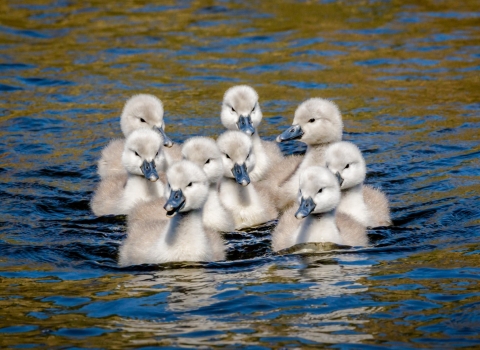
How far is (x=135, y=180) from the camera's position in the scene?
33.2ft

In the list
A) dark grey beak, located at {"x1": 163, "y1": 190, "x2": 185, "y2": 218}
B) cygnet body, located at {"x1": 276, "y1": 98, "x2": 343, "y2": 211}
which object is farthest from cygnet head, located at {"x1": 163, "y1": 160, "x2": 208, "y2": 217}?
cygnet body, located at {"x1": 276, "y1": 98, "x2": 343, "y2": 211}

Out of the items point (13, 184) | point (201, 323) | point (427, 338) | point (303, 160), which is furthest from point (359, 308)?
point (13, 184)

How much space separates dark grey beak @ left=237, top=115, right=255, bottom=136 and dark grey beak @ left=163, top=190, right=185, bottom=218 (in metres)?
2.70

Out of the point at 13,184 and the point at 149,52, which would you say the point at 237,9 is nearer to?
the point at 149,52

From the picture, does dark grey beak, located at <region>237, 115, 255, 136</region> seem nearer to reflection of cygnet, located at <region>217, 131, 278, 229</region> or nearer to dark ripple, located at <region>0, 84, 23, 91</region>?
reflection of cygnet, located at <region>217, 131, 278, 229</region>

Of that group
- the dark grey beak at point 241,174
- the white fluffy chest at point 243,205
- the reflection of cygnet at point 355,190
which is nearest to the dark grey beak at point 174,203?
the dark grey beak at point 241,174

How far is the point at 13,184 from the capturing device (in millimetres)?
11055

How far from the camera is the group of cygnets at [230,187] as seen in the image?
8469mm

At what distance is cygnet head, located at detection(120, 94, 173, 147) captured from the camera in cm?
1117

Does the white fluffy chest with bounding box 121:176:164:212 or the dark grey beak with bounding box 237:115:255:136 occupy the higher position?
the dark grey beak with bounding box 237:115:255:136

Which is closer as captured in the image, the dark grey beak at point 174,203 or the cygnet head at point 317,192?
the dark grey beak at point 174,203

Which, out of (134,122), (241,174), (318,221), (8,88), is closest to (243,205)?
(241,174)

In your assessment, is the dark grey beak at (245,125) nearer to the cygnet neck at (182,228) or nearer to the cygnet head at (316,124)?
the cygnet head at (316,124)

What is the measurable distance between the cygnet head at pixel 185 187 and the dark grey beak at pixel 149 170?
3.89ft
